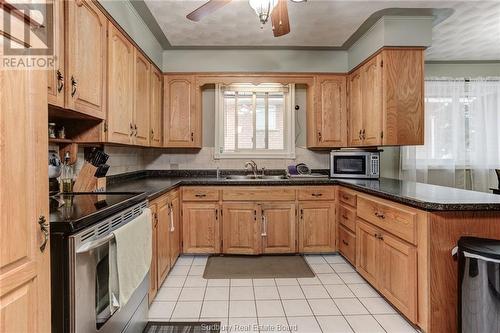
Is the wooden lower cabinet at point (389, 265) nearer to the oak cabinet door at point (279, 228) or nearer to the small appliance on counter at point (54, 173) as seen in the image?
the oak cabinet door at point (279, 228)

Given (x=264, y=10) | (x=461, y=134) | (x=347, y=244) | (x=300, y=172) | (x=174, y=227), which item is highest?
(x=264, y=10)

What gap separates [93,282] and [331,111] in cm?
328

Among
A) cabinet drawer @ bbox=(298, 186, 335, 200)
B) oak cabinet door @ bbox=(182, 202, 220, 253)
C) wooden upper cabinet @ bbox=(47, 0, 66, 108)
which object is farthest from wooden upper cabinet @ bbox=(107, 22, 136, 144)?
cabinet drawer @ bbox=(298, 186, 335, 200)

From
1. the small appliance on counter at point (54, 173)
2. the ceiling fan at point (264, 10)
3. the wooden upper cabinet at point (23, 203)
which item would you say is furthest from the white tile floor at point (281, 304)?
the ceiling fan at point (264, 10)

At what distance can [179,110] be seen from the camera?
3754mm

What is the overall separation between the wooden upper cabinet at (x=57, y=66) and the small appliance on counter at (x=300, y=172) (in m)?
2.73

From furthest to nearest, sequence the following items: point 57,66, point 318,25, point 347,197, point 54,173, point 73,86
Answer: point 347,197
point 318,25
point 54,173
point 73,86
point 57,66

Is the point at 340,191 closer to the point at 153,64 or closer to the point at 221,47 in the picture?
the point at 221,47

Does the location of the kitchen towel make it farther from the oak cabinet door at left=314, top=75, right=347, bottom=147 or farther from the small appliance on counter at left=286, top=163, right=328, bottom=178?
the oak cabinet door at left=314, top=75, right=347, bottom=147

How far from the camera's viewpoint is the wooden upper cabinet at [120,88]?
2.27m

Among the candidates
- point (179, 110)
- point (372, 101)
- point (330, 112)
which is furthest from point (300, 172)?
point (179, 110)

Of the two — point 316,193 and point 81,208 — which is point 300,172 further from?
point 81,208

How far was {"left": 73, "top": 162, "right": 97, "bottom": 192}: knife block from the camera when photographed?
2080mm

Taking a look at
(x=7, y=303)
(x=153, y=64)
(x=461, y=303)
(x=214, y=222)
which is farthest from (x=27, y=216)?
(x=153, y=64)
